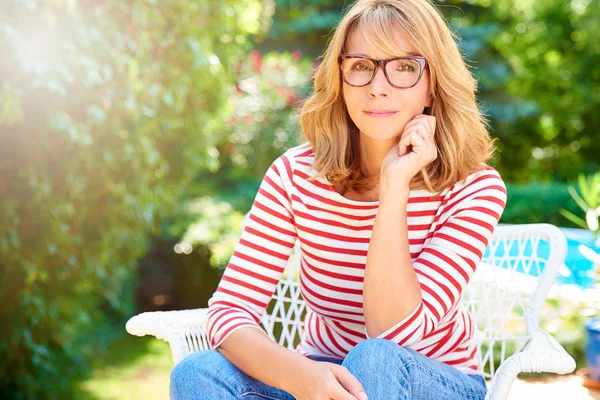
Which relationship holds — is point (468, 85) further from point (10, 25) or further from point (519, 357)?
point (10, 25)

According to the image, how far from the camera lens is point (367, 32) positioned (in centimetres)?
172

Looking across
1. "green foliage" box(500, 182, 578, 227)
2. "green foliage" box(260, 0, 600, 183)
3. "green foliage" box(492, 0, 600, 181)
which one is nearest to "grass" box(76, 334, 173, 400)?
"green foliage" box(500, 182, 578, 227)

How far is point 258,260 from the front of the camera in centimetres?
183

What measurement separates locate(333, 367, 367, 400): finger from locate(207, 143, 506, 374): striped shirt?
0.88 feet

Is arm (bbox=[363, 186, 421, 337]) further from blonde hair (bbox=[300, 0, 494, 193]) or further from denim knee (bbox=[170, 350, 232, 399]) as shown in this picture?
denim knee (bbox=[170, 350, 232, 399])

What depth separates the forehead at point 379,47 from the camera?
1.69 metres

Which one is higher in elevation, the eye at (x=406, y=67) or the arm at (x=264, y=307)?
the eye at (x=406, y=67)

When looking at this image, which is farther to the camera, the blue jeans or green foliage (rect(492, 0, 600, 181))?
green foliage (rect(492, 0, 600, 181))

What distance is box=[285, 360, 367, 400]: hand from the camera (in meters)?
1.47

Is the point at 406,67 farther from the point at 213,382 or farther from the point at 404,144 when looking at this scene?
the point at 213,382

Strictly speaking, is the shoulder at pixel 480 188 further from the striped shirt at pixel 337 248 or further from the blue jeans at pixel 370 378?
the blue jeans at pixel 370 378

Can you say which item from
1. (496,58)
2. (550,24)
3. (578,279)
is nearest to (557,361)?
(578,279)

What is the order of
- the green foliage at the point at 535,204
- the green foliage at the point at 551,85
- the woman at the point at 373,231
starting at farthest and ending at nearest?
the green foliage at the point at 551,85
the green foliage at the point at 535,204
the woman at the point at 373,231

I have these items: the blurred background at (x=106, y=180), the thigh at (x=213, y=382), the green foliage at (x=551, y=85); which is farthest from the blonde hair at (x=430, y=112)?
the green foliage at (x=551, y=85)
